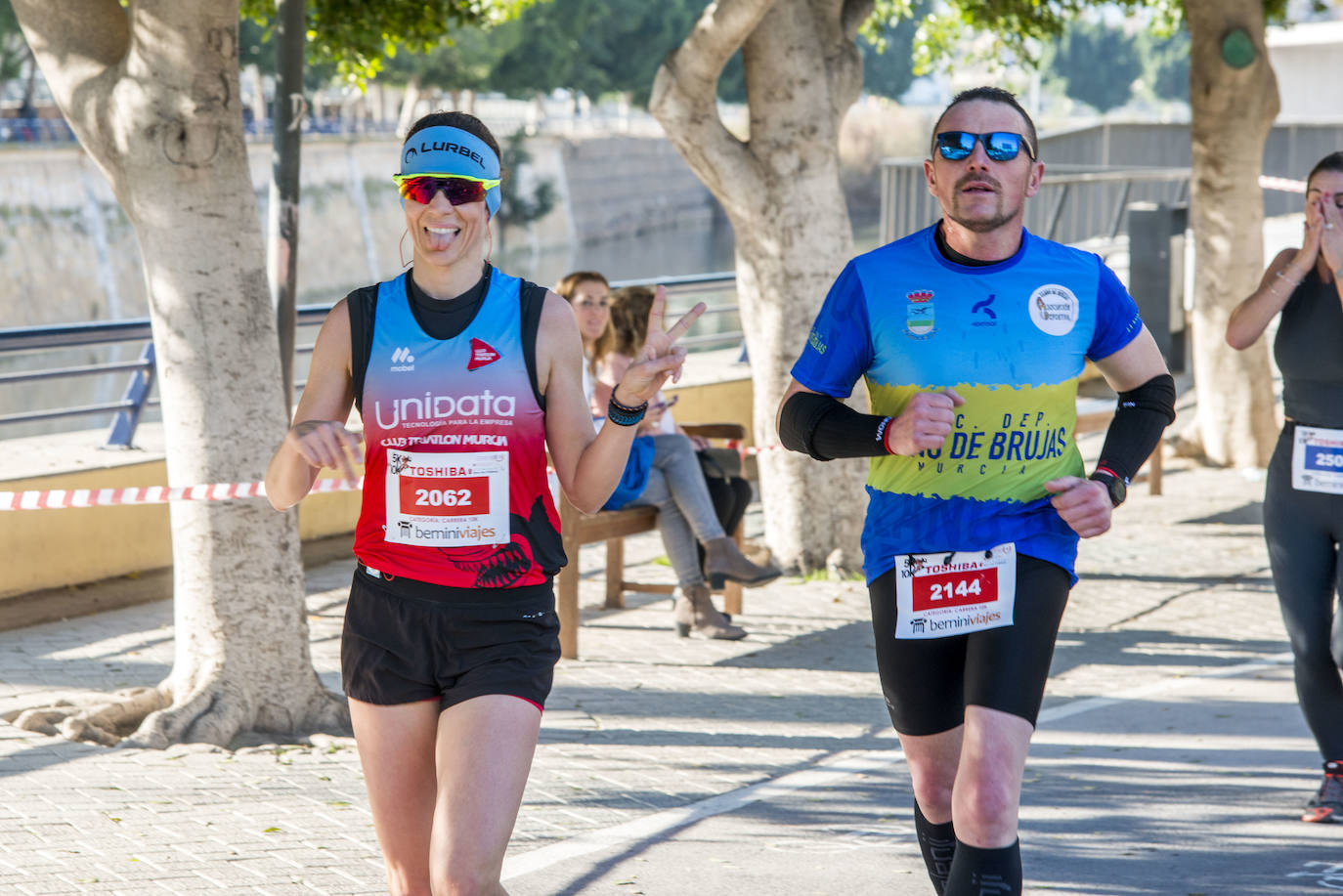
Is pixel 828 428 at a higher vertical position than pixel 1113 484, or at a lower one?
higher

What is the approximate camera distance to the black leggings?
533 cm

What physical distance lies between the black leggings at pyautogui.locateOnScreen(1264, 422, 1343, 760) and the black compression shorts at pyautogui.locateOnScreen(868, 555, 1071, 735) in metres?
1.92

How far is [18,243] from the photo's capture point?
39.2 meters

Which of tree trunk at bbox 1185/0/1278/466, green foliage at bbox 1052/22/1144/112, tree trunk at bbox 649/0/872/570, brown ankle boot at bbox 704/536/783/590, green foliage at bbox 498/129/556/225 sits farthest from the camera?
green foliage at bbox 1052/22/1144/112

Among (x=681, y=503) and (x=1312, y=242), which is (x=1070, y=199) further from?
(x=1312, y=242)

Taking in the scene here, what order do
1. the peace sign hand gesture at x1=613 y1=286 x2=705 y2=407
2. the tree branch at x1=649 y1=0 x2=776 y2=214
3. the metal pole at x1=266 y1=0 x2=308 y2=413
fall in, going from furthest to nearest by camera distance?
1. the tree branch at x1=649 y1=0 x2=776 y2=214
2. the metal pole at x1=266 y1=0 x2=308 y2=413
3. the peace sign hand gesture at x1=613 y1=286 x2=705 y2=407

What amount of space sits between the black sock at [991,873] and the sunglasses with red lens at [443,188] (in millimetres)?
1645

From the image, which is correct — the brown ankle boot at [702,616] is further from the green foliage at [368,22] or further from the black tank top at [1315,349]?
the green foliage at [368,22]

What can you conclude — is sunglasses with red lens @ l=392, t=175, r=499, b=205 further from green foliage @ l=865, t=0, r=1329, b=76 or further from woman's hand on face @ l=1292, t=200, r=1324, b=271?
green foliage @ l=865, t=0, r=1329, b=76

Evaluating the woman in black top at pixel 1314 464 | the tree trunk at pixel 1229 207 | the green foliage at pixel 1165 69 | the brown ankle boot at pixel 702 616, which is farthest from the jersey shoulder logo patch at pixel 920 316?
the green foliage at pixel 1165 69

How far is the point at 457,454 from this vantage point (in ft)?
11.0

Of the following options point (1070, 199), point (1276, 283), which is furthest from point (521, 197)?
point (1276, 283)

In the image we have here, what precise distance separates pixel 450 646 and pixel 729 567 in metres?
4.53

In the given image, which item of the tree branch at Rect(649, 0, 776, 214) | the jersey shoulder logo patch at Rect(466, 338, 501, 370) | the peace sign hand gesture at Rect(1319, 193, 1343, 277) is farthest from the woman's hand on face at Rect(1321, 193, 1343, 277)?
the tree branch at Rect(649, 0, 776, 214)
